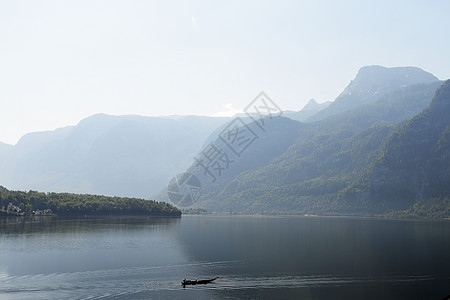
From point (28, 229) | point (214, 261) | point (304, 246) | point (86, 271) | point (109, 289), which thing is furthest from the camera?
point (28, 229)

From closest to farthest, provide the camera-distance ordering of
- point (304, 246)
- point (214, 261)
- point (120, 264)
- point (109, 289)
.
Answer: point (109, 289) → point (120, 264) → point (214, 261) → point (304, 246)

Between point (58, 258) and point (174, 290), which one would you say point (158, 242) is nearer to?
point (58, 258)

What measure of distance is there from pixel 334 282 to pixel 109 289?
40937 mm

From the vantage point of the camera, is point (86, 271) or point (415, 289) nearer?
point (415, 289)

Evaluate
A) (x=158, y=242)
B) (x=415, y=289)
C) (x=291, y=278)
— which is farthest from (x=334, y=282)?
(x=158, y=242)

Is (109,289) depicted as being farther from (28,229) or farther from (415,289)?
(28,229)

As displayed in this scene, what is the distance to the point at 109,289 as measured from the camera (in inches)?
2820

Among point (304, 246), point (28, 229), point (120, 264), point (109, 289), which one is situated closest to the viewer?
point (109, 289)

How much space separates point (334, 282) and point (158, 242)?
2775 inches

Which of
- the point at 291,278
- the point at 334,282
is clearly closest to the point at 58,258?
the point at 291,278

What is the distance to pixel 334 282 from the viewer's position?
262 ft

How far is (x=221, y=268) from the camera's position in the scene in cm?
9250

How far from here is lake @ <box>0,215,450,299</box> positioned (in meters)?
71.7

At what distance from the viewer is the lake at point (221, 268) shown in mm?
71688
